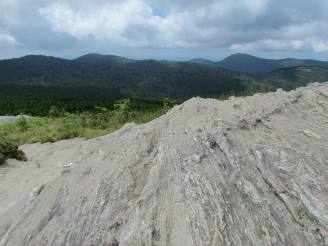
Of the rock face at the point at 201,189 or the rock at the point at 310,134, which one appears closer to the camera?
the rock face at the point at 201,189

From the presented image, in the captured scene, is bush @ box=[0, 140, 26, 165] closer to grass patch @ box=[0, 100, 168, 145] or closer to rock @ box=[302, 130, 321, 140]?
grass patch @ box=[0, 100, 168, 145]

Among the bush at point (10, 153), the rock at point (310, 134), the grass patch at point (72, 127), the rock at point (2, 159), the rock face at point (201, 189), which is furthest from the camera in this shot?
the grass patch at point (72, 127)

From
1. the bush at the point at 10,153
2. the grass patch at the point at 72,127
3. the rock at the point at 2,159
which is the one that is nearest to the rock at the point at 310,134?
the grass patch at the point at 72,127

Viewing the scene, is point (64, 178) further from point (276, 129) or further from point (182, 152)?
point (276, 129)

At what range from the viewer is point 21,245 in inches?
302

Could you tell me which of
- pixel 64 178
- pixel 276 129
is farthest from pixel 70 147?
pixel 276 129

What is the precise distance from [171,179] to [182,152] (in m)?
0.93

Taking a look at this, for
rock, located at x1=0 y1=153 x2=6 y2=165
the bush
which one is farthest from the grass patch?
rock, located at x1=0 y1=153 x2=6 y2=165

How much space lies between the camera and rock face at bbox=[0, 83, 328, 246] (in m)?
6.07

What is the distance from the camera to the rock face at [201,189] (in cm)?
607

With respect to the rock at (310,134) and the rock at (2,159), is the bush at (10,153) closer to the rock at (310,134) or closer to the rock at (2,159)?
the rock at (2,159)

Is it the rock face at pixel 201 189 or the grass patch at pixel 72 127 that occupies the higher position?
the rock face at pixel 201 189

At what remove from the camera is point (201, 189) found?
668 centimetres

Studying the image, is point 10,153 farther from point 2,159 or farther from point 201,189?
point 201,189
